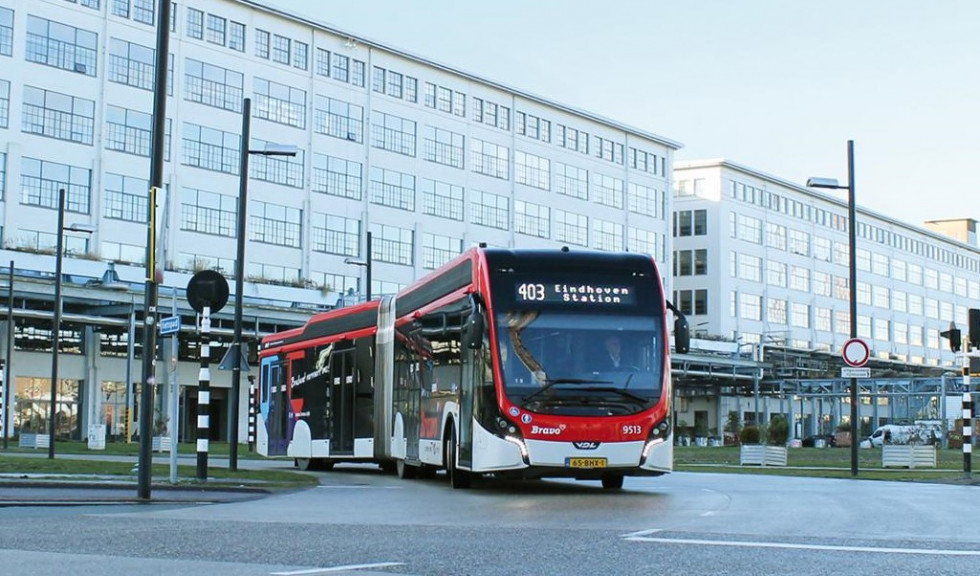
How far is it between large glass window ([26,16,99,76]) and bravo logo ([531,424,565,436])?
52473 mm

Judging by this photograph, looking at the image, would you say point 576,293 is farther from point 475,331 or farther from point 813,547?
point 813,547

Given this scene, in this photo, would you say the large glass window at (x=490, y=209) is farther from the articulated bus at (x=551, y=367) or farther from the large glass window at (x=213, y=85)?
the articulated bus at (x=551, y=367)

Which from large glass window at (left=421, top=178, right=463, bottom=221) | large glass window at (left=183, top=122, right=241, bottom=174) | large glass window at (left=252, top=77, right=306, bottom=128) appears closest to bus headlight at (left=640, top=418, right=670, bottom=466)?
large glass window at (left=183, top=122, right=241, bottom=174)

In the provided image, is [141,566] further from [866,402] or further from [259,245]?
[866,402]

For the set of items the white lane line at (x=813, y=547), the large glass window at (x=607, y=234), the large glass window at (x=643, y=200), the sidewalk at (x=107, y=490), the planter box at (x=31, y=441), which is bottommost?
the planter box at (x=31, y=441)

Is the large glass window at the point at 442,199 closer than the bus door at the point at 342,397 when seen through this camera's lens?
No

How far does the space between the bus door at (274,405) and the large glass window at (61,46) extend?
3742 centimetres

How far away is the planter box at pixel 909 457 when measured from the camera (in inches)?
1567

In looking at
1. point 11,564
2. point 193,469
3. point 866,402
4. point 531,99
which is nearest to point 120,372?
point 531,99

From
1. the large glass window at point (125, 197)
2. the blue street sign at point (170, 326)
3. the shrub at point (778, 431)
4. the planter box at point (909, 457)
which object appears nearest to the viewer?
the blue street sign at point (170, 326)

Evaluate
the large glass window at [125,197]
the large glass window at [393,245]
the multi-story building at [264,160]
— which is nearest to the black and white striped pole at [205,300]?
the multi-story building at [264,160]

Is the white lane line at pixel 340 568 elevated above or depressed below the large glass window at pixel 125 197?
below

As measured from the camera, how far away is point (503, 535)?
12508 mm

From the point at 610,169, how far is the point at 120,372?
44574 millimetres
